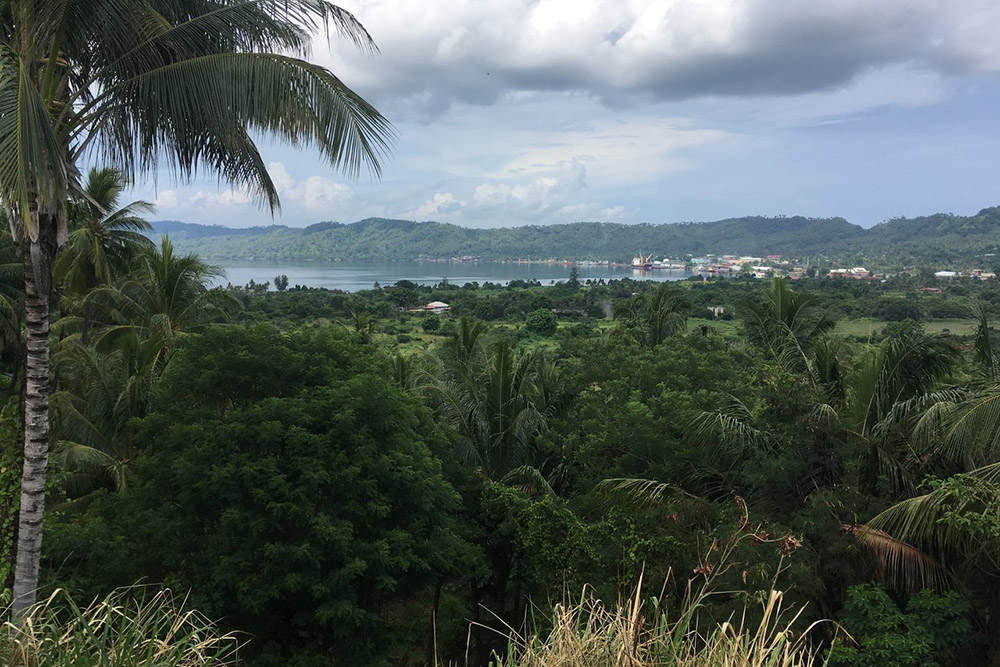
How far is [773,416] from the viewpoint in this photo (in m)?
10.0

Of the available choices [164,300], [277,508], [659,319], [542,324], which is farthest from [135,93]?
[542,324]

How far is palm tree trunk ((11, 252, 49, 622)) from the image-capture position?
565 centimetres

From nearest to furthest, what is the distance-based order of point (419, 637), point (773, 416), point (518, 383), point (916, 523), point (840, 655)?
point (840, 655)
point (916, 523)
point (773, 416)
point (419, 637)
point (518, 383)

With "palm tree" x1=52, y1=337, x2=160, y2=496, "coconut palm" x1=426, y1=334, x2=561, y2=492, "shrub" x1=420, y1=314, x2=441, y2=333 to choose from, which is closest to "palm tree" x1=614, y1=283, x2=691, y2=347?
"coconut palm" x1=426, y1=334, x2=561, y2=492

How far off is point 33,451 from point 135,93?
9.76ft

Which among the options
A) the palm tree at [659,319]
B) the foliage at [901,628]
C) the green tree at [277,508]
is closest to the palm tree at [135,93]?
the green tree at [277,508]

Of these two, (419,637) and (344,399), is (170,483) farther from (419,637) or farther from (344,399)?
(419,637)

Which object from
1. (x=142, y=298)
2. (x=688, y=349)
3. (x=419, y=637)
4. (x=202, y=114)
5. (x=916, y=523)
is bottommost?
(x=419, y=637)

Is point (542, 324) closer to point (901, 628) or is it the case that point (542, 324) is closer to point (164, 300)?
point (164, 300)

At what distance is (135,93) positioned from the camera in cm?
571

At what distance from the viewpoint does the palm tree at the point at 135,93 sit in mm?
5438

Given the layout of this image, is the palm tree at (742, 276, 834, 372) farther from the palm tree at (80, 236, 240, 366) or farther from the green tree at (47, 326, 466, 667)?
the palm tree at (80, 236, 240, 366)

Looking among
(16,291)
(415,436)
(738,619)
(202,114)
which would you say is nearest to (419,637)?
(415,436)

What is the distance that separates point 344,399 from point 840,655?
20.5 feet
